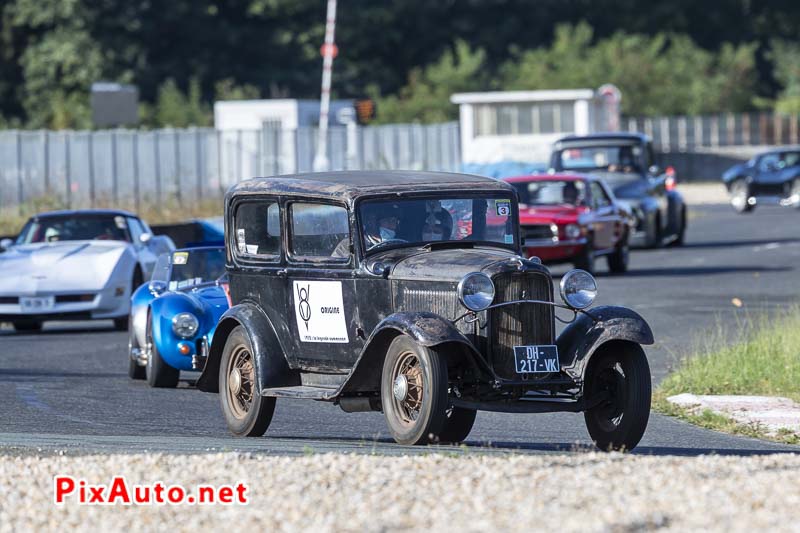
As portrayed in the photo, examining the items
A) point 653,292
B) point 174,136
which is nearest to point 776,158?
point 174,136

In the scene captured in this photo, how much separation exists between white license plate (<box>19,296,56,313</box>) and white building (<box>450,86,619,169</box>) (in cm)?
3073

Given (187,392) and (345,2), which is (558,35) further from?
(187,392)

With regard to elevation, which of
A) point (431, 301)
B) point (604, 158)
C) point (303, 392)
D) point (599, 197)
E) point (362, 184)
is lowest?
point (303, 392)

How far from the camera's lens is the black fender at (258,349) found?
10758mm

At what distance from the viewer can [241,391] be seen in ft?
36.7

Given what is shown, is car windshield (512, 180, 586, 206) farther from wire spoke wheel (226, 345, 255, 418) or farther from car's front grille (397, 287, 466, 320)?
car's front grille (397, 287, 466, 320)

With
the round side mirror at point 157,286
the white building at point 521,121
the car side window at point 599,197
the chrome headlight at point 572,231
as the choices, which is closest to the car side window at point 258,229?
the round side mirror at point 157,286

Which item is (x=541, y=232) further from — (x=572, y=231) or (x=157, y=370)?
(x=157, y=370)

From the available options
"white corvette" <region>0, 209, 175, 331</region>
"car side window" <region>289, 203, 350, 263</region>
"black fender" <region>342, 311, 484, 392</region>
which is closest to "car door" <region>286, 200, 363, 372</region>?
"car side window" <region>289, 203, 350, 263</region>

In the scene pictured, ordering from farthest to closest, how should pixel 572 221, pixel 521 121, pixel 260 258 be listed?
pixel 521 121 → pixel 572 221 → pixel 260 258

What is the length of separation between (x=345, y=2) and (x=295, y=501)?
65.6 m

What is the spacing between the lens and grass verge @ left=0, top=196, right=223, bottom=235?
110 feet

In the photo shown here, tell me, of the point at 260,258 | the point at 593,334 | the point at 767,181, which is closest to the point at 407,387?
the point at 593,334

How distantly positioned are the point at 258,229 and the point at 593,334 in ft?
8.61
